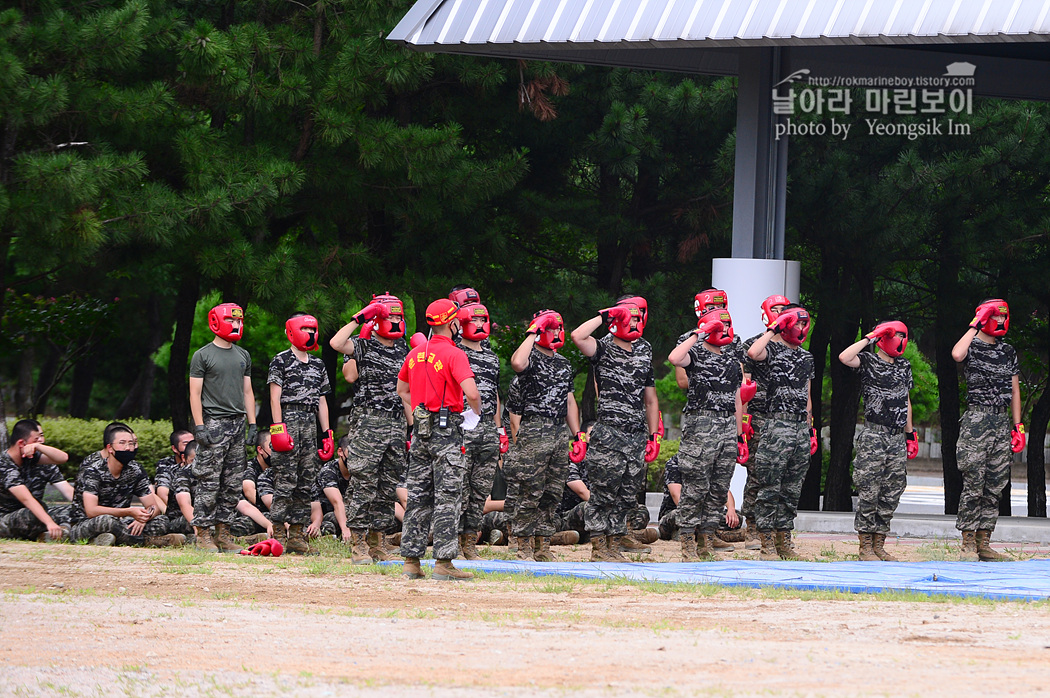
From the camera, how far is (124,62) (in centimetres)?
1353

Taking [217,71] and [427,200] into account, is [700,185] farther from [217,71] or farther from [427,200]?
[217,71]

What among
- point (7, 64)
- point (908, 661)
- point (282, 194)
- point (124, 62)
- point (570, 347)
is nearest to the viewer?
point (908, 661)

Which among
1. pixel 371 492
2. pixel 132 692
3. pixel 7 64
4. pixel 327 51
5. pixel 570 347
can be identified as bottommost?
pixel 132 692

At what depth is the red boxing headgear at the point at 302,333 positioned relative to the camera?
10969 millimetres

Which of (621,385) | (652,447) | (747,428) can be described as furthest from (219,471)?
(747,428)

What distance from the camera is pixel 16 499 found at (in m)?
11.9

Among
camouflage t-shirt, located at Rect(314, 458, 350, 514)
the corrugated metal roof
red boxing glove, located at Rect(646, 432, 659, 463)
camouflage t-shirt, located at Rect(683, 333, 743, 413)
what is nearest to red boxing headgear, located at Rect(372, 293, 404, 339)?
camouflage t-shirt, located at Rect(314, 458, 350, 514)

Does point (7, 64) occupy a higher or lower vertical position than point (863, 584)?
higher

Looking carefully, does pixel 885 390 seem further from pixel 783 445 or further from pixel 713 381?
pixel 713 381

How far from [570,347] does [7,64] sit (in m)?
12.4

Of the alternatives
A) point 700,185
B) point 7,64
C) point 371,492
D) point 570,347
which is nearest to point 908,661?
point 371,492

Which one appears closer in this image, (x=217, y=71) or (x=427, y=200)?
(x=217, y=71)

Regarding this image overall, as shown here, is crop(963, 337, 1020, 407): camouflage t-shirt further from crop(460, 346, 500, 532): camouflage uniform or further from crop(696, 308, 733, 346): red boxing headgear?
crop(460, 346, 500, 532): camouflage uniform

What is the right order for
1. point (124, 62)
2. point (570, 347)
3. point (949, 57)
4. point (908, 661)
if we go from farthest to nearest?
1. point (570, 347)
2. point (949, 57)
3. point (124, 62)
4. point (908, 661)
